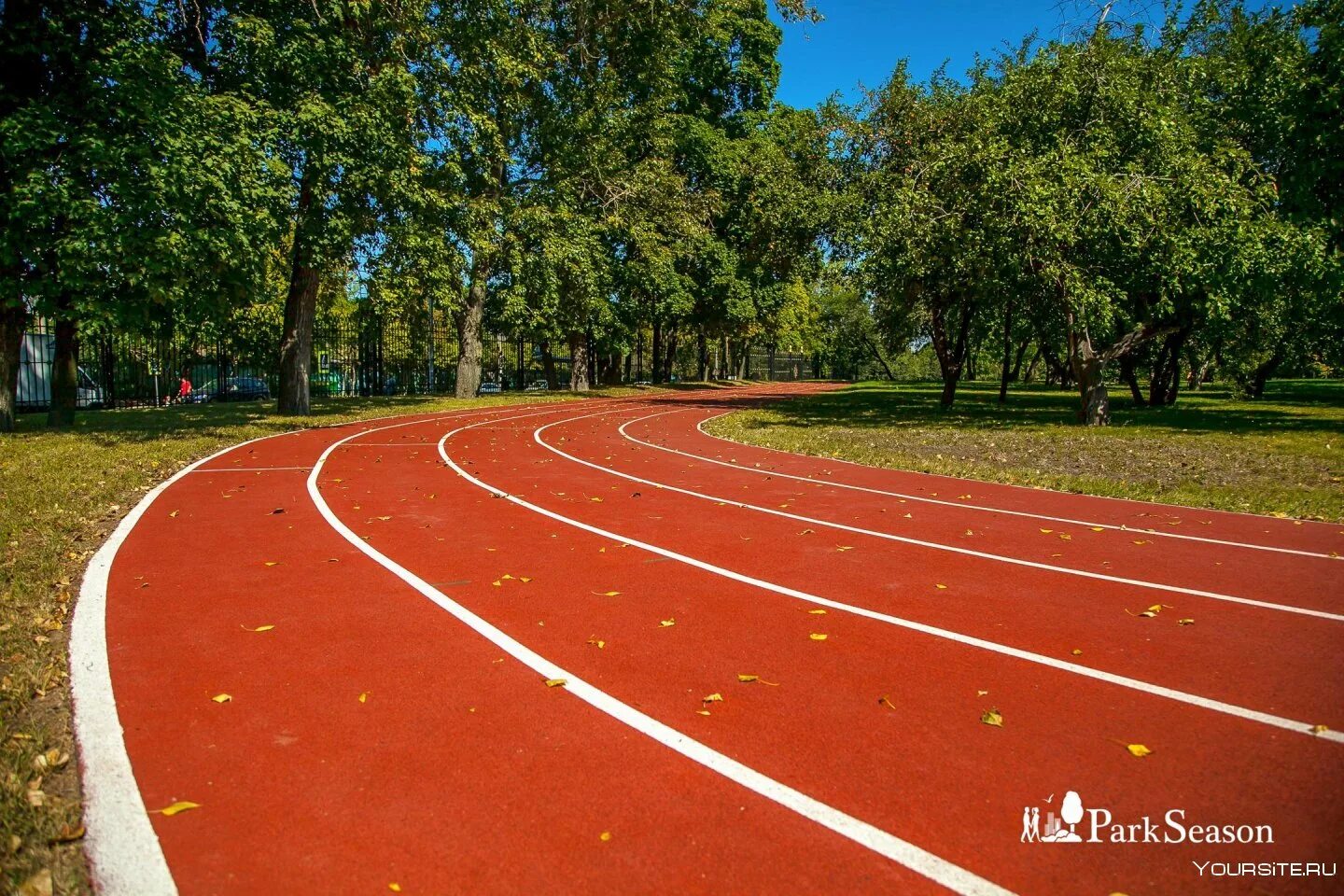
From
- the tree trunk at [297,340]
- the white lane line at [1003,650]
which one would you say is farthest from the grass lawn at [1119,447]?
the tree trunk at [297,340]

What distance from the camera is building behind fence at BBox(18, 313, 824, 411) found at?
22.0 meters

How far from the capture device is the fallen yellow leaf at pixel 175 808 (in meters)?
3.01

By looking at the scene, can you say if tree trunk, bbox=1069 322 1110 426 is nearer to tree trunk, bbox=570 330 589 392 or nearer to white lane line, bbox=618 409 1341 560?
white lane line, bbox=618 409 1341 560

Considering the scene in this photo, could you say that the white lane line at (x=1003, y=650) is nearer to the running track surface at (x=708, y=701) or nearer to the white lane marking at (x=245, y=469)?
the running track surface at (x=708, y=701)

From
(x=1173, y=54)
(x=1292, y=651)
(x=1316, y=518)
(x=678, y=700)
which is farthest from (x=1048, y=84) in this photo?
(x=678, y=700)

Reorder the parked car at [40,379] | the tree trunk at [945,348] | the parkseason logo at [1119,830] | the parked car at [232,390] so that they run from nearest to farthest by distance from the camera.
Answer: the parkseason logo at [1119,830] < the parked car at [40,379] < the tree trunk at [945,348] < the parked car at [232,390]

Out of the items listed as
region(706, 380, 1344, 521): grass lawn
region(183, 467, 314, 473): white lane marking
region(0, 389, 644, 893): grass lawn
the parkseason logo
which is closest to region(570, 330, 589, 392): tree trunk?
region(706, 380, 1344, 521): grass lawn

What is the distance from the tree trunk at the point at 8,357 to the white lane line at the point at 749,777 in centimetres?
1296

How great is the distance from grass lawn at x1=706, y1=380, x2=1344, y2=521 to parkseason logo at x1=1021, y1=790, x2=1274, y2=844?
7734mm

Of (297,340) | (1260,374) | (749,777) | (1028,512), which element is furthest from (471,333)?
(1260,374)

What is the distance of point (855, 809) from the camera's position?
10.1ft

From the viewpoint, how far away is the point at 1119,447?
14.8 m

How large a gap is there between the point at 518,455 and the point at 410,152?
9.56m

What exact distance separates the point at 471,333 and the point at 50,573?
23.2 meters
